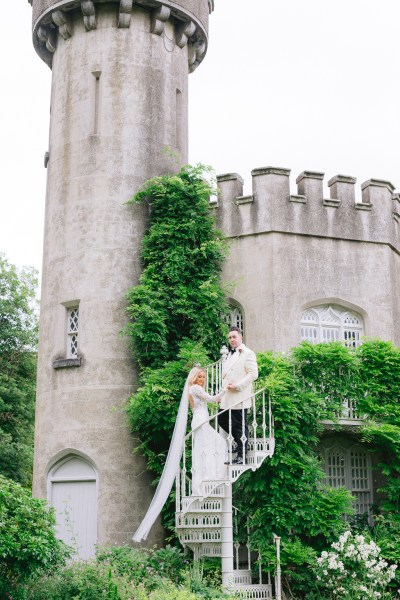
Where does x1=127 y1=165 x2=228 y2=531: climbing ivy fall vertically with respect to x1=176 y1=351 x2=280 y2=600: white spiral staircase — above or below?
above

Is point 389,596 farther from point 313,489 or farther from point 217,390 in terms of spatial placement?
point 217,390

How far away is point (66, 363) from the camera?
19188mm

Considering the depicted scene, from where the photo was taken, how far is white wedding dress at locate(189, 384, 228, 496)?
15135 millimetres

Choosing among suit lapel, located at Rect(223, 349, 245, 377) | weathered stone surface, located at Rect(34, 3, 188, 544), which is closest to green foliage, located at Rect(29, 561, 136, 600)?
suit lapel, located at Rect(223, 349, 245, 377)

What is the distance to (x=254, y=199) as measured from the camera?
20.5 metres

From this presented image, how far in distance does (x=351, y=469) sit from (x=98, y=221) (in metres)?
8.02

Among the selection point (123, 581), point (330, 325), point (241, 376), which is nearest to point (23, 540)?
point (123, 581)

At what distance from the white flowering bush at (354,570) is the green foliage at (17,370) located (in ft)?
60.9

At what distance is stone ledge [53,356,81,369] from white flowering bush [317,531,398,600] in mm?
6722

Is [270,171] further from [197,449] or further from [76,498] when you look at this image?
[76,498]

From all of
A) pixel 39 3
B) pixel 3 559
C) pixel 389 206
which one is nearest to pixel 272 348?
pixel 389 206

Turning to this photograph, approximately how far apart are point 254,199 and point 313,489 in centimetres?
710

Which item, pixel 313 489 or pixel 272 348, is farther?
pixel 272 348

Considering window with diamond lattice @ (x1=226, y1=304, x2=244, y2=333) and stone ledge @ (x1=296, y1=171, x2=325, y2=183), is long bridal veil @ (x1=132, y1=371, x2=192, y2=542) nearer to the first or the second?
window with diamond lattice @ (x1=226, y1=304, x2=244, y2=333)
